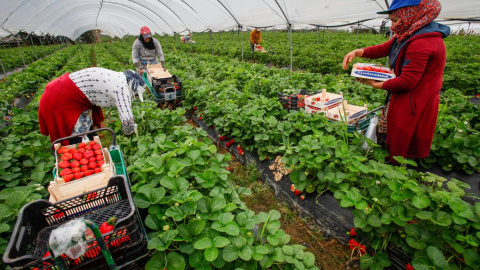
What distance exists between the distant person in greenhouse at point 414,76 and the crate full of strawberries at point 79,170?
2.73 metres

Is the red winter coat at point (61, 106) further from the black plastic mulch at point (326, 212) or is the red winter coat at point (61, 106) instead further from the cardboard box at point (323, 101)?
the cardboard box at point (323, 101)

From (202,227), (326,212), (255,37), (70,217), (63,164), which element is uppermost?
(255,37)

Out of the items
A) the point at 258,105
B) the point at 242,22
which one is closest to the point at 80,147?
the point at 258,105

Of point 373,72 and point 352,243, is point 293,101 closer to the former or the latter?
point 373,72

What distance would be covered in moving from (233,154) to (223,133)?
41 cm

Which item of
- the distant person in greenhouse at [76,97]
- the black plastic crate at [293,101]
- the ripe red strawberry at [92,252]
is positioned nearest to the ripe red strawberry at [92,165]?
the distant person in greenhouse at [76,97]

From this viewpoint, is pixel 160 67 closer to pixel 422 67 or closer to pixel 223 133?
pixel 223 133

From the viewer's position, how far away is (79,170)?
205cm

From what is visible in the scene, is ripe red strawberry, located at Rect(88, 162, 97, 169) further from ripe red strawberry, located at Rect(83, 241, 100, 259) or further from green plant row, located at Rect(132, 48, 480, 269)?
green plant row, located at Rect(132, 48, 480, 269)

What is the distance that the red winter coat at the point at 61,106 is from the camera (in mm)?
2551

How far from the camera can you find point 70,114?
2645 mm

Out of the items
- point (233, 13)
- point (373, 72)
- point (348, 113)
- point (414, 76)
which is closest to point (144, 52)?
point (233, 13)

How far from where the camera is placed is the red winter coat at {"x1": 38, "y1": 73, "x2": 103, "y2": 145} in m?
2.55

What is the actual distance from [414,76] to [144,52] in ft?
19.0
